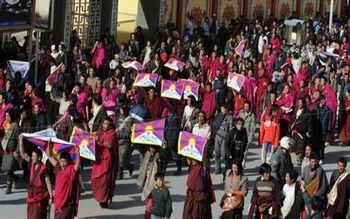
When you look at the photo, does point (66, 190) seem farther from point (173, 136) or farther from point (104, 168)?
point (173, 136)

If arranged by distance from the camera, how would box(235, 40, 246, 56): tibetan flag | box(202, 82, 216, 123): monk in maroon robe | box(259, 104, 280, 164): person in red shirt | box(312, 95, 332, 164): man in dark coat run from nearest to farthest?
box(259, 104, 280, 164): person in red shirt
box(312, 95, 332, 164): man in dark coat
box(202, 82, 216, 123): monk in maroon robe
box(235, 40, 246, 56): tibetan flag

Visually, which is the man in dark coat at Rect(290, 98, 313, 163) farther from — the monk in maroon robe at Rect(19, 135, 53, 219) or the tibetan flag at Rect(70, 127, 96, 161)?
the monk in maroon robe at Rect(19, 135, 53, 219)

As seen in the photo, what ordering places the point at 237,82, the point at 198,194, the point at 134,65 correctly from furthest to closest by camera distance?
the point at 134,65 < the point at 237,82 < the point at 198,194

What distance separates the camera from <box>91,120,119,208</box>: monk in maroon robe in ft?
54.3

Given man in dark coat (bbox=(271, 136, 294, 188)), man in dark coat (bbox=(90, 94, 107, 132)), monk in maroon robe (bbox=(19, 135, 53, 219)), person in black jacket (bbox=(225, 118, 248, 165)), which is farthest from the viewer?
man in dark coat (bbox=(90, 94, 107, 132))

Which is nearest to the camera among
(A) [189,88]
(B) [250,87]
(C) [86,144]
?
(C) [86,144]

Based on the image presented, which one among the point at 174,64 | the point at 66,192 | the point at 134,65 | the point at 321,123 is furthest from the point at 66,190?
the point at 174,64

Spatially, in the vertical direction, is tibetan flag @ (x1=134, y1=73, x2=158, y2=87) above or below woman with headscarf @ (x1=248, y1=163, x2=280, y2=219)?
above

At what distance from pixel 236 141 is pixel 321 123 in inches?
129

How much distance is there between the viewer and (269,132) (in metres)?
19.2

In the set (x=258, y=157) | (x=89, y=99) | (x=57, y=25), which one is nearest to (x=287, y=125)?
(x=258, y=157)

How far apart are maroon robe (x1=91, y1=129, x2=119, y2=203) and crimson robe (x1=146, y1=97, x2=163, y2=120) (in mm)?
3273

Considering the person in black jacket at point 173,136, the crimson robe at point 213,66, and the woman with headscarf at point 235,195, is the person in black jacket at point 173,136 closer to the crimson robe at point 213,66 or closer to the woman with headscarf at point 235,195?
the woman with headscarf at point 235,195

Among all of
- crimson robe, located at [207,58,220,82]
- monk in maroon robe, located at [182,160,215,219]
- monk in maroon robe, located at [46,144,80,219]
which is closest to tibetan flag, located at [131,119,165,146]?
monk in maroon robe, located at [182,160,215,219]
